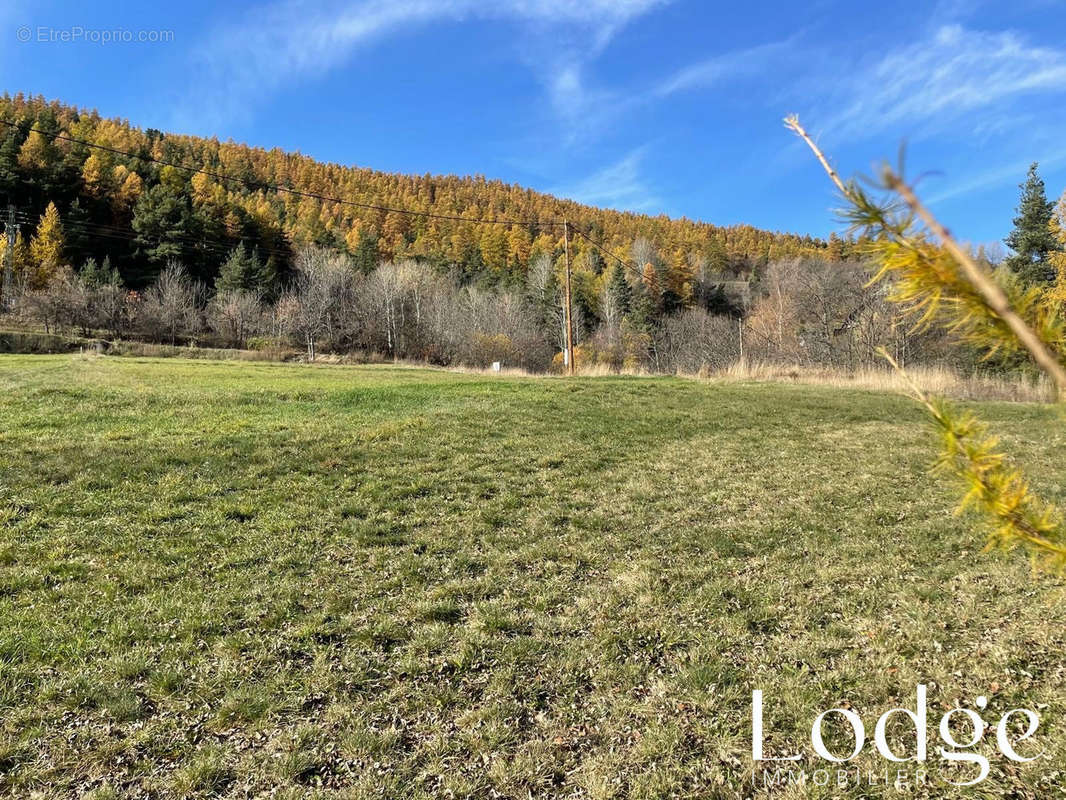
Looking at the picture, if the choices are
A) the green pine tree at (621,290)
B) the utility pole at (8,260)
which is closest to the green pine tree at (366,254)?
the green pine tree at (621,290)

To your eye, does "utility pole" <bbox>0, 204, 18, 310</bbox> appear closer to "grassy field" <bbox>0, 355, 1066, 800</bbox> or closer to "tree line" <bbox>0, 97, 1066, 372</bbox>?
"tree line" <bbox>0, 97, 1066, 372</bbox>

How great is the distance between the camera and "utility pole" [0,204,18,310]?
42.8 m

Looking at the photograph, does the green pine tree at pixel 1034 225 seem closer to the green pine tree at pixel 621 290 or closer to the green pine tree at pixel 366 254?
the green pine tree at pixel 621 290

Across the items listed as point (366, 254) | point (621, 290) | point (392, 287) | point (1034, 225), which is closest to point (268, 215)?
point (366, 254)

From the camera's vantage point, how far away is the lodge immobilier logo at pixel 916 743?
235 centimetres

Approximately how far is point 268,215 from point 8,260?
28720 mm

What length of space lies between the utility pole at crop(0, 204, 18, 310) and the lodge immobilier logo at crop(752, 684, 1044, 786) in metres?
58.0

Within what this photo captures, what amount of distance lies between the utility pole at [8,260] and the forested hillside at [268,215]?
3371mm

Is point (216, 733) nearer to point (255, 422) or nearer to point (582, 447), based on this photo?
point (582, 447)

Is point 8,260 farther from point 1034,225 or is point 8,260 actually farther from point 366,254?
point 1034,225

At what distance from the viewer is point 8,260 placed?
4588 centimetres

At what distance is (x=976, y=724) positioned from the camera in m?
2.59

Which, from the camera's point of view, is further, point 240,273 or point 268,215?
point 268,215

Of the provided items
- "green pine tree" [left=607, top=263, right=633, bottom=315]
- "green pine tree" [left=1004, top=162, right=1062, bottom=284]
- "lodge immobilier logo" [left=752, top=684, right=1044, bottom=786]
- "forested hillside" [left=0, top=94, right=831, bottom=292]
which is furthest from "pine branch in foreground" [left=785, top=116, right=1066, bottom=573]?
"green pine tree" [left=607, top=263, right=633, bottom=315]
